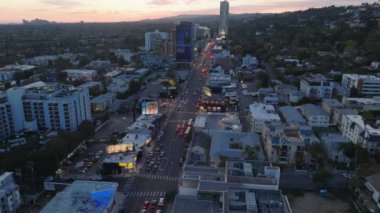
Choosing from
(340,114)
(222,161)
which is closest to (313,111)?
(340,114)

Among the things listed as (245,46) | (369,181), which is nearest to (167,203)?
(369,181)

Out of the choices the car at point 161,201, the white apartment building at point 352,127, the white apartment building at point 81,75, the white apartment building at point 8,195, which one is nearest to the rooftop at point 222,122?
the white apartment building at point 352,127

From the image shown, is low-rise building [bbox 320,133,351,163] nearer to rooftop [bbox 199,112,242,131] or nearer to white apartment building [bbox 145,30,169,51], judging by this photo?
rooftop [bbox 199,112,242,131]

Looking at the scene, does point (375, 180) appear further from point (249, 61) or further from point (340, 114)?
point (249, 61)

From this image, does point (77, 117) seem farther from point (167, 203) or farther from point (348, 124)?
point (348, 124)

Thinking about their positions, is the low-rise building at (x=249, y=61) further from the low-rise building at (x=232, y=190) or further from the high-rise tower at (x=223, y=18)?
the high-rise tower at (x=223, y=18)

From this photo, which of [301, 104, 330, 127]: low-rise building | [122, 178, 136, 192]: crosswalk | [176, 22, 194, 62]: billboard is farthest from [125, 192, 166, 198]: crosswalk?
[176, 22, 194, 62]: billboard
